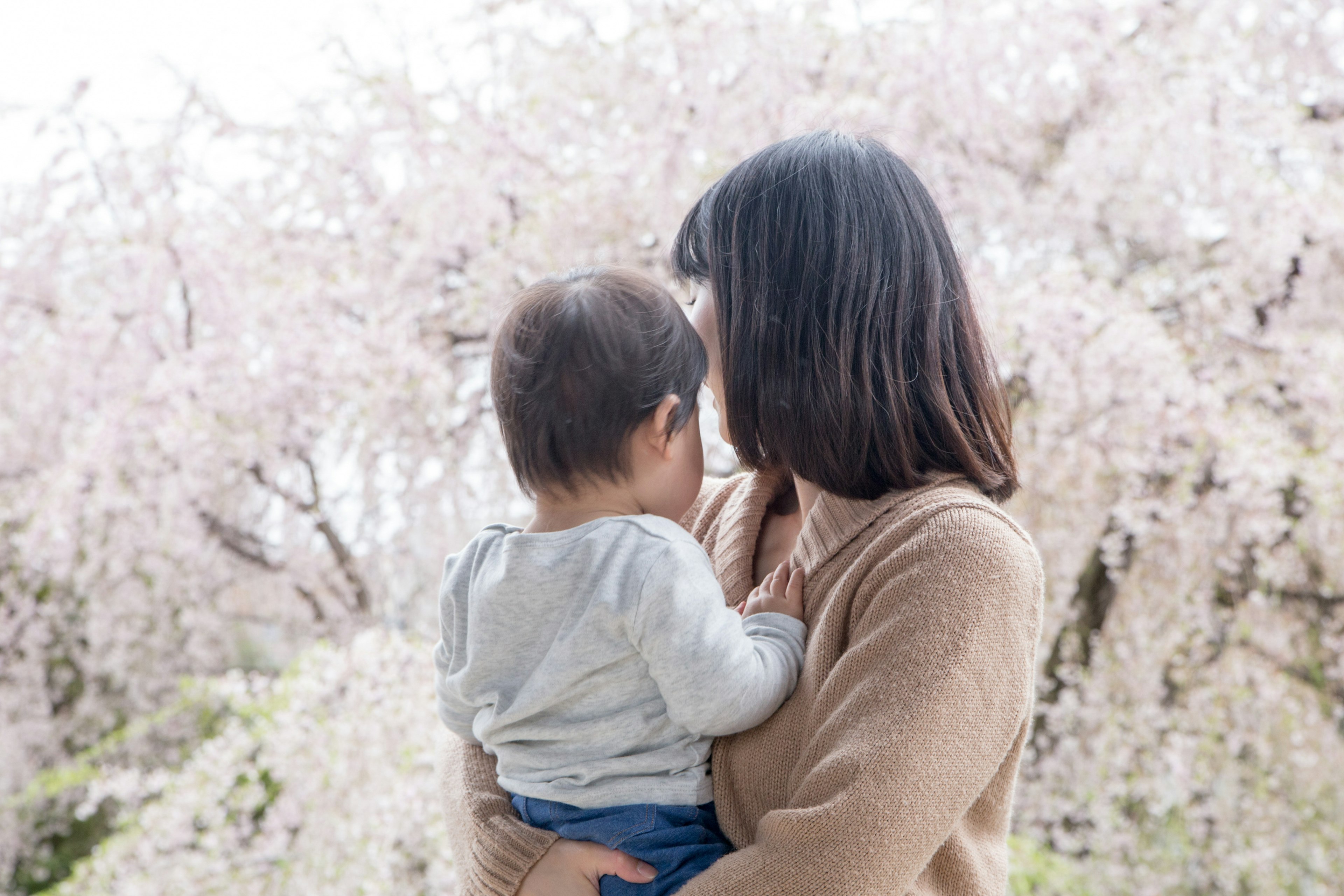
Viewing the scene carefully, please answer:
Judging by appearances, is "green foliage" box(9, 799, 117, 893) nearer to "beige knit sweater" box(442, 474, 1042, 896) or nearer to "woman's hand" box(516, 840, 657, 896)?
"woman's hand" box(516, 840, 657, 896)

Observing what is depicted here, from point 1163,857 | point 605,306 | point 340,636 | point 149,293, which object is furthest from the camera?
point 340,636

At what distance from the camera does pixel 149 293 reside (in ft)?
10.9

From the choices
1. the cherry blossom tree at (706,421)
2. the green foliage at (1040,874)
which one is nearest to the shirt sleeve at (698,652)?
the cherry blossom tree at (706,421)

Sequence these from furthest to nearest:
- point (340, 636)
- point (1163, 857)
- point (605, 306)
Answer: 1. point (340, 636)
2. point (1163, 857)
3. point (605, 306)

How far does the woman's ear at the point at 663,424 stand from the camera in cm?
94

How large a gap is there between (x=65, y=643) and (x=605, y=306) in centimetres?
381

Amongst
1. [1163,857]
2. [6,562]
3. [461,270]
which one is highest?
[461,270]

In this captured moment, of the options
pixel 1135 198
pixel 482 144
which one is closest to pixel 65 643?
pixel 482 144

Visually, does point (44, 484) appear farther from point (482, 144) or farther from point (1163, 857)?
point (1163, 857)

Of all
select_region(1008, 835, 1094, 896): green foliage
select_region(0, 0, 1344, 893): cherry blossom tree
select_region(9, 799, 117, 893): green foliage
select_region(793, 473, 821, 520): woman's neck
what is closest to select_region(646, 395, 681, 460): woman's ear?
A: select_region(793, 473, 821, 520): woman's neck

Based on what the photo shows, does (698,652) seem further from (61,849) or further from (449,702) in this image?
(61,849)

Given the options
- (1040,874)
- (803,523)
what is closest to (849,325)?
(803,523)

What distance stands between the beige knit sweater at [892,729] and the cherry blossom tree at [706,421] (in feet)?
5.52

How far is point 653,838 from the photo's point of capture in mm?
923
